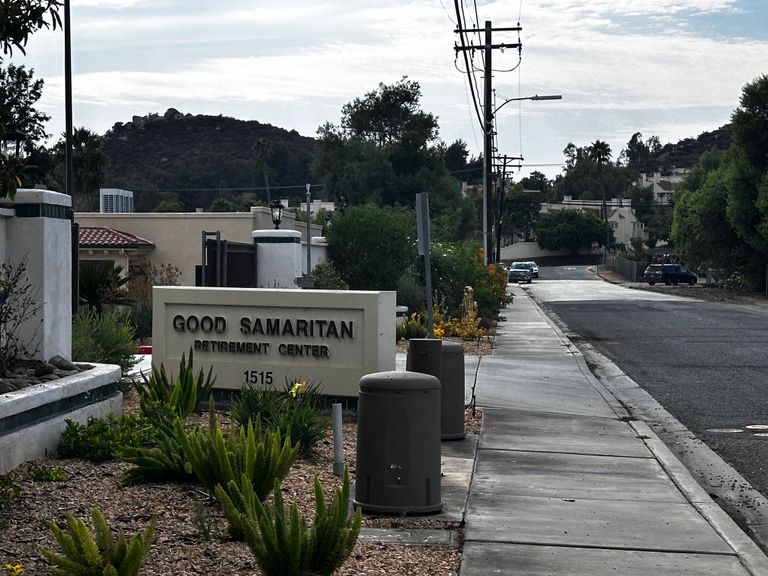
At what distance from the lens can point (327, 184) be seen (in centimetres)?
8512

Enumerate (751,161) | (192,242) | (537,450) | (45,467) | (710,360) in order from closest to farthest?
(45,467) → (537,450) → (710,360) → (192,242) → (751,161)

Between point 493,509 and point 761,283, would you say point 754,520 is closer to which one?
point 493,509

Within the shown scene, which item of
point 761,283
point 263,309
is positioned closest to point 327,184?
point 761,283

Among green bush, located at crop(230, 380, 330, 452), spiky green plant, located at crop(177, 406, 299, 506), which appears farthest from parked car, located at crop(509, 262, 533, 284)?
spiky green plant, located at crop(177, 406, 299, 506)

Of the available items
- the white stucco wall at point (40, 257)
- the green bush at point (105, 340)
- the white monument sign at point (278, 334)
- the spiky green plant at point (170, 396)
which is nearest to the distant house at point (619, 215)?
the green bush at point (105, 340)

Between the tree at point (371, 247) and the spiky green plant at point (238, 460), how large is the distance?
2370 centimetres

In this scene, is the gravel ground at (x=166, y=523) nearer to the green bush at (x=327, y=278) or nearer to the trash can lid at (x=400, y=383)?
the trash can lid at (x=400, y=383)

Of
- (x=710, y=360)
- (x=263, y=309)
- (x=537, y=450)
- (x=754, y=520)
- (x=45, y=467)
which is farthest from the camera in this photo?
(x=710, y=360)

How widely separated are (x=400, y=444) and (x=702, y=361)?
50.6 feet

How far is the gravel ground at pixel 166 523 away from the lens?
20.5 ft

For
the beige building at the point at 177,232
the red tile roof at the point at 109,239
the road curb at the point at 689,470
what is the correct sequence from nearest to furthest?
the road curb at the point at 689,470, the red tile roof at the point at 109,239, the beige building at the point at 177,232

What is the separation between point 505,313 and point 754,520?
3183cm

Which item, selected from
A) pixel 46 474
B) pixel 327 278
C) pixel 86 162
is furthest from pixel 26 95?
pixel 46 474

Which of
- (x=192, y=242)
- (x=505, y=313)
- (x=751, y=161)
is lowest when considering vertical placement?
(x=505, y=313)
